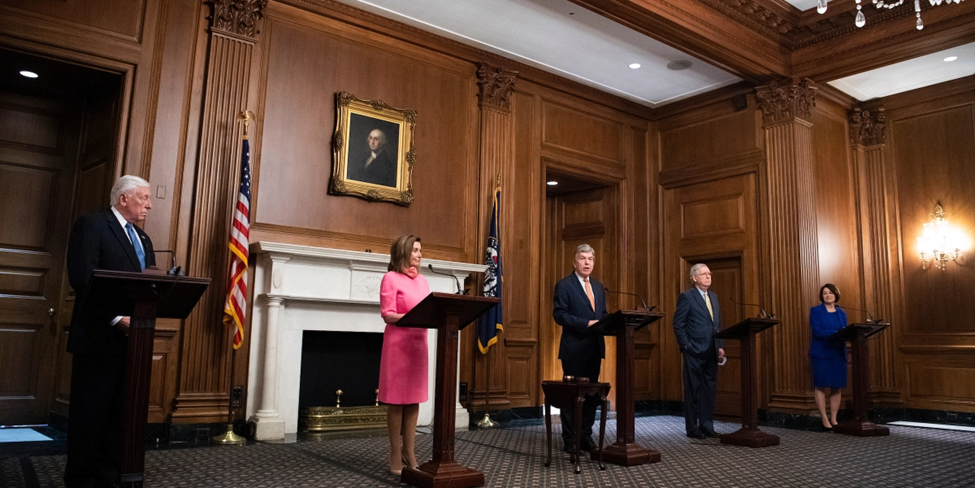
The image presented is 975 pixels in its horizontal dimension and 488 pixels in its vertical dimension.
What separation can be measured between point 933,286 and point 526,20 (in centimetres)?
586

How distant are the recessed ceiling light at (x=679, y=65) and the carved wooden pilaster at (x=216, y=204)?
465 centimetres

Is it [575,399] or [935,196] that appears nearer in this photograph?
[575,399]

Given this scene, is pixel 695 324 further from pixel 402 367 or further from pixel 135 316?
pixel 135 316

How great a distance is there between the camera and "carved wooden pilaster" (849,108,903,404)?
28.8 ft

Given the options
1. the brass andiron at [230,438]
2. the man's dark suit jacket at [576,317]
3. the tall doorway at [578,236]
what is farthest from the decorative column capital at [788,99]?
the brass andiron at [230,438]

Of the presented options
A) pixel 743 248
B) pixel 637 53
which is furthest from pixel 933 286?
pixel 637 53

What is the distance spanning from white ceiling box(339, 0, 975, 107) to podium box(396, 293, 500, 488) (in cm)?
406

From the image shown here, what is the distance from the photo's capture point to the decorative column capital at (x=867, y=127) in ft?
30.0

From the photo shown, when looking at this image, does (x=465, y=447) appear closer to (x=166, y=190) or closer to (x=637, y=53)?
(x=166, y=190)

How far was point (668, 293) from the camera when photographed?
9.39 metres

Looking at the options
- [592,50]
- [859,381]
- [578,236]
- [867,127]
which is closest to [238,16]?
[592,50]

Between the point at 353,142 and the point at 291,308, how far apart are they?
1.77 m

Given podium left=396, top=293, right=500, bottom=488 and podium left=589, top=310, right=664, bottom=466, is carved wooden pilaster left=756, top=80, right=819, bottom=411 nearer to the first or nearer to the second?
podium left=589, top=310, right=664, bottom=466

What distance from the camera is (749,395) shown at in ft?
20.1
